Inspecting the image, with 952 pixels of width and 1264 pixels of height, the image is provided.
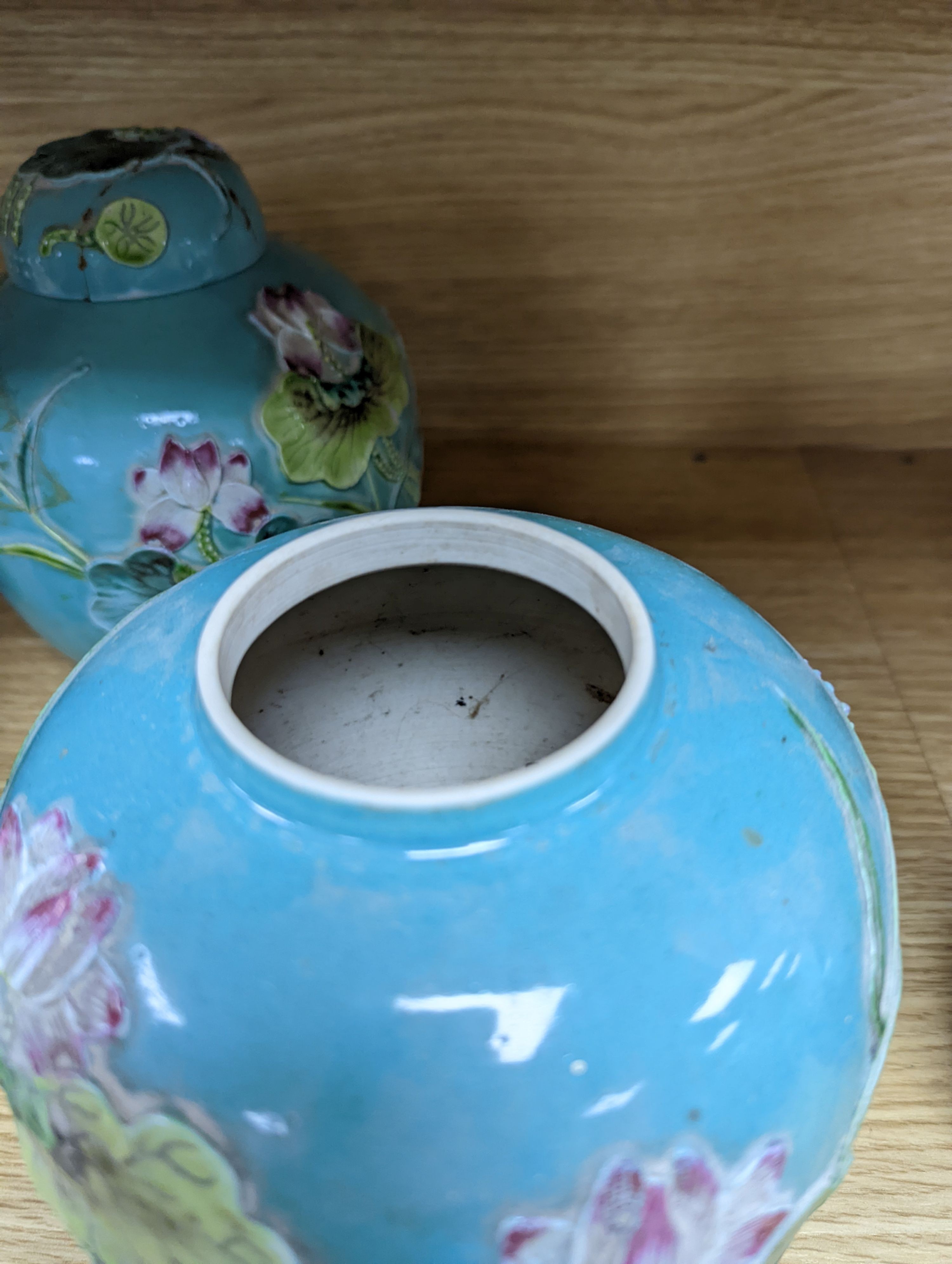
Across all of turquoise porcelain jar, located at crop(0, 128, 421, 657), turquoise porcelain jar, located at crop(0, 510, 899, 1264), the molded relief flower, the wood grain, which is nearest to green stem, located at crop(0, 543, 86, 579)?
turquoise porcelain jar, located at crop(0, 128, 421, 657)

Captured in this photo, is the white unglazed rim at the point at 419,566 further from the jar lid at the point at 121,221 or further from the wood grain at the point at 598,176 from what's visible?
the wood grain at the point at 598,176

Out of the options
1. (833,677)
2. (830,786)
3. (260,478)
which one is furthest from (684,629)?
(833,677)

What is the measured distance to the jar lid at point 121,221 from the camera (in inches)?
25.0

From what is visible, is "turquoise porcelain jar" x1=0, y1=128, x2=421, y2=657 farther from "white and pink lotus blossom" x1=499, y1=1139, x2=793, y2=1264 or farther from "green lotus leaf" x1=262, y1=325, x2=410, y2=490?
"white and pink lotus blossom" x1=499, y1=1139, x2=793, y2=1264

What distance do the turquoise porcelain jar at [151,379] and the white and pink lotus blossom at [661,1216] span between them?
44 cm

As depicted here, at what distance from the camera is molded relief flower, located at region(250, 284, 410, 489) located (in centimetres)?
66

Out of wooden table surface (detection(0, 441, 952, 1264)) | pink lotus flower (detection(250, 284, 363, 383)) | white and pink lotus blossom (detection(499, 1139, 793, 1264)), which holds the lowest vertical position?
wooden table surface (detection(0, 441, 952, 1264))

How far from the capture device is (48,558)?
0.67m

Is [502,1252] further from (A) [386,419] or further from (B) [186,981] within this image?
(A) [386,419]

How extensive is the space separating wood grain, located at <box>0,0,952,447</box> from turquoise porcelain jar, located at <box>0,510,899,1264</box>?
583 mm

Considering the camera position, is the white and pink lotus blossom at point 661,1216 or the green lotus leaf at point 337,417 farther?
the green lotus leaf at point 337,417

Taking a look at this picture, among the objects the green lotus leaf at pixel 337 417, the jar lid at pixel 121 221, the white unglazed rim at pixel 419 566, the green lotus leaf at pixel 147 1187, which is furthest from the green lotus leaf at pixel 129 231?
the green lotus leaf at pixel 147 1187

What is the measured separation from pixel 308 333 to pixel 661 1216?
507 millimetres

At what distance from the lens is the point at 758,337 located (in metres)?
0.99
